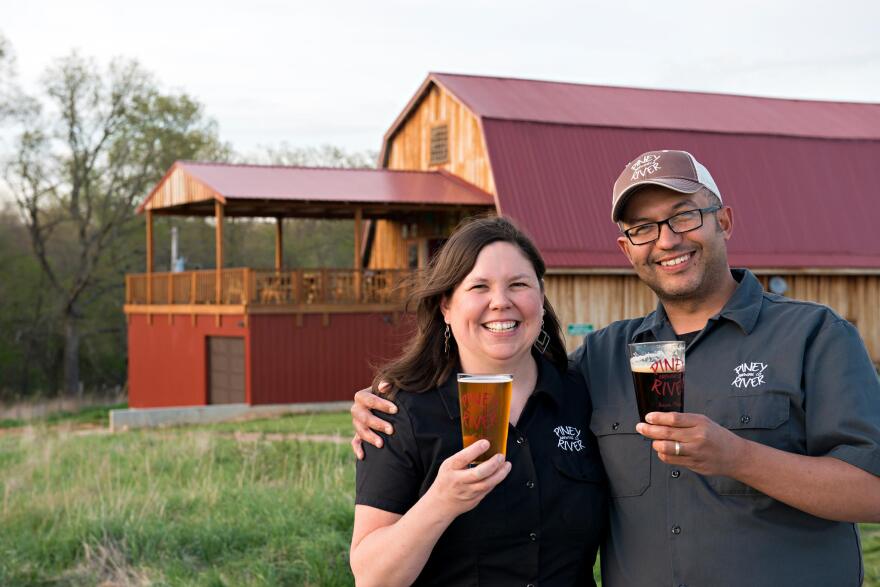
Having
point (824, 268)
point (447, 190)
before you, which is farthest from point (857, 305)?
point (447, 190)

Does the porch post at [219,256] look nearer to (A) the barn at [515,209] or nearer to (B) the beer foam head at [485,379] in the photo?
(A) the barn at [515,209]

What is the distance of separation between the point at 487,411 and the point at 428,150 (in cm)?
2314

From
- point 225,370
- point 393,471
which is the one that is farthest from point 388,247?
point 393,471

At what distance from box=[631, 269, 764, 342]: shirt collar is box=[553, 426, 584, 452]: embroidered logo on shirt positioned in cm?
38

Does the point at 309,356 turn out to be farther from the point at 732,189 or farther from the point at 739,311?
the point at 739,311

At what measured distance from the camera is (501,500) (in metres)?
3.19

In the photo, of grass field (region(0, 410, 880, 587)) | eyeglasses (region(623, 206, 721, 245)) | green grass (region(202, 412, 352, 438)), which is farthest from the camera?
green grass (region(202, 412, 352, 438))

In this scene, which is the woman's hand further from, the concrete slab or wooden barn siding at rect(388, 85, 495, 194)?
wooden barn siding at rect(388, 85, 495, 194)

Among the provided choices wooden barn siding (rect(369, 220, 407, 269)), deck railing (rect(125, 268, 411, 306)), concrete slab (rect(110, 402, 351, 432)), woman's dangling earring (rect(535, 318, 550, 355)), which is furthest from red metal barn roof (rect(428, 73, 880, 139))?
woman's dangling earring (rect(535, 318, 550, 355))

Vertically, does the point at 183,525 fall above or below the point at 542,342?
below

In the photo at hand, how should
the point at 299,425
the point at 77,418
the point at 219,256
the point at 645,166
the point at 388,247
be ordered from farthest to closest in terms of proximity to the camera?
1. the point at 77,418
2. the point at 388,247
3. the point at 219,256
4. the point at 299,425
5. the point at 645,166

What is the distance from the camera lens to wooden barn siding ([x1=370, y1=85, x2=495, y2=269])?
76.8ft

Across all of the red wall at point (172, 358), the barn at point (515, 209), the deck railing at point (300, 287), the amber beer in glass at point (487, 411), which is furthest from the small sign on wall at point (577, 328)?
the amber beer in glass at point (487, 411)

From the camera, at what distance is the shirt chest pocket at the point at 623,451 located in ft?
10.7
